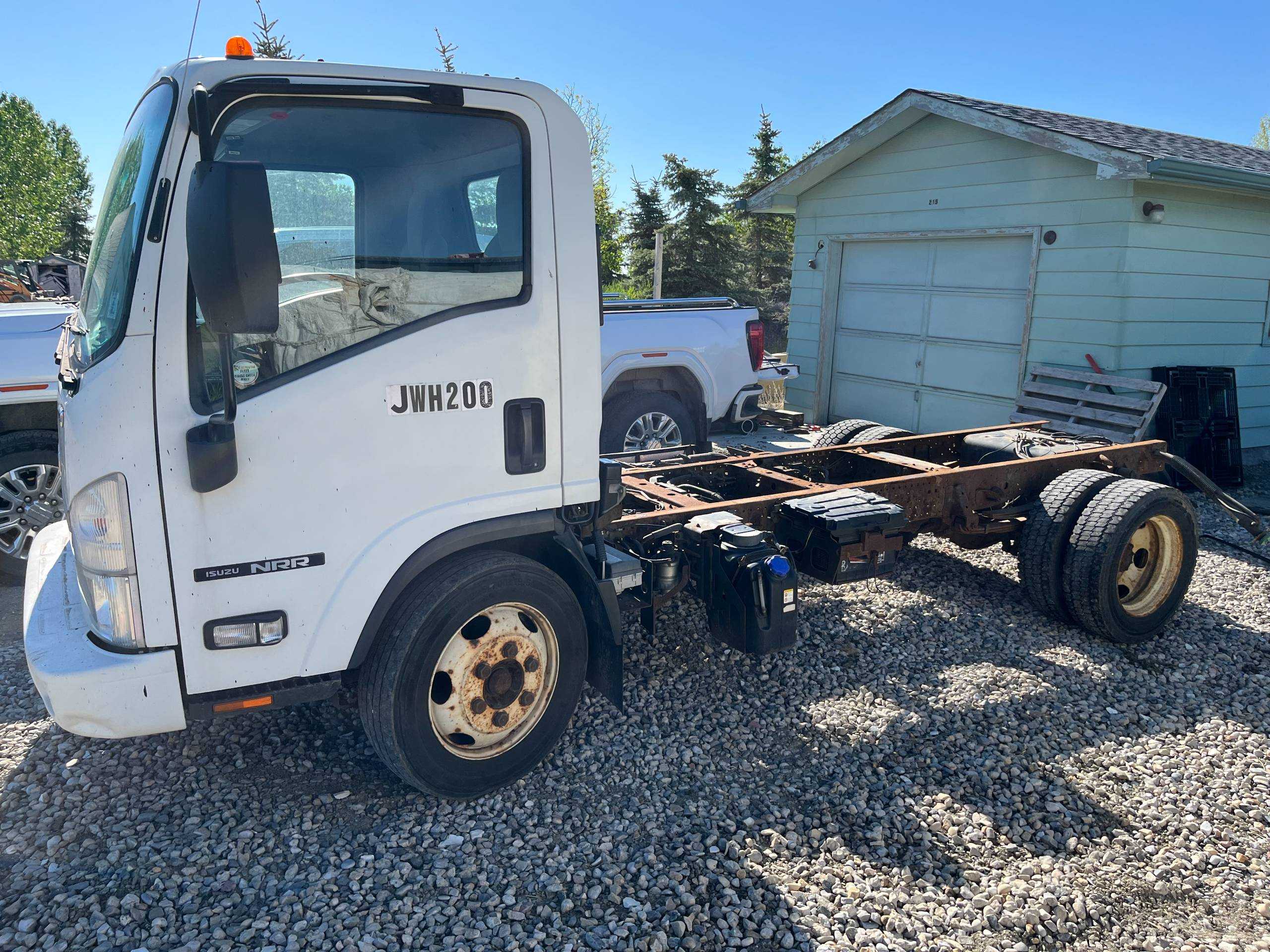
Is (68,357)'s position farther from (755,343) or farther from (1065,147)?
(1065,147)

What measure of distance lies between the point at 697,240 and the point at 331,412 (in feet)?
79.8

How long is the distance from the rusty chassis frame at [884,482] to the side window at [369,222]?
158 centimetres

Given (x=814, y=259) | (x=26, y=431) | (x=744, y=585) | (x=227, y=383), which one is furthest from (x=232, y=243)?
(x=814, y=259)

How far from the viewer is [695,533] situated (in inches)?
168

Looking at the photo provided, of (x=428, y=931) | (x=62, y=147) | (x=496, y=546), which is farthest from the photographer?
(x=62, y=147)

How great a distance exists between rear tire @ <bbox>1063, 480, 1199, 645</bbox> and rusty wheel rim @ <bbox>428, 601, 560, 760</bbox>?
3.24 metres

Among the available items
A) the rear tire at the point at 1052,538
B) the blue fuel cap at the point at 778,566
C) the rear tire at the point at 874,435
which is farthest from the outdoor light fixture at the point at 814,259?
the blue fuel cap at the point at 778,566

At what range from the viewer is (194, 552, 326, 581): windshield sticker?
2895mm

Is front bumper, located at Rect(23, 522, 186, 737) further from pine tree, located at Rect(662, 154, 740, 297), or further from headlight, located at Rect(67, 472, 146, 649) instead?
pine tree, located at Rect(662, 154, 740, 297)

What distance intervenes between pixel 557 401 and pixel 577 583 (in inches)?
31.8

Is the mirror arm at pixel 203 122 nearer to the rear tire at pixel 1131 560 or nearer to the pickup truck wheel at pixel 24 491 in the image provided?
the pickup truck wheel at pixel 24 491

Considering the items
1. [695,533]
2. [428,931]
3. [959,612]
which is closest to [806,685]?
[695,533]

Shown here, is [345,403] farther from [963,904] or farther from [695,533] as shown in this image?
[963,904]

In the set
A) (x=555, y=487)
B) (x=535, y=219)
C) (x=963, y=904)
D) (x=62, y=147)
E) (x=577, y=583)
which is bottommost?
(x=963, y=904)
